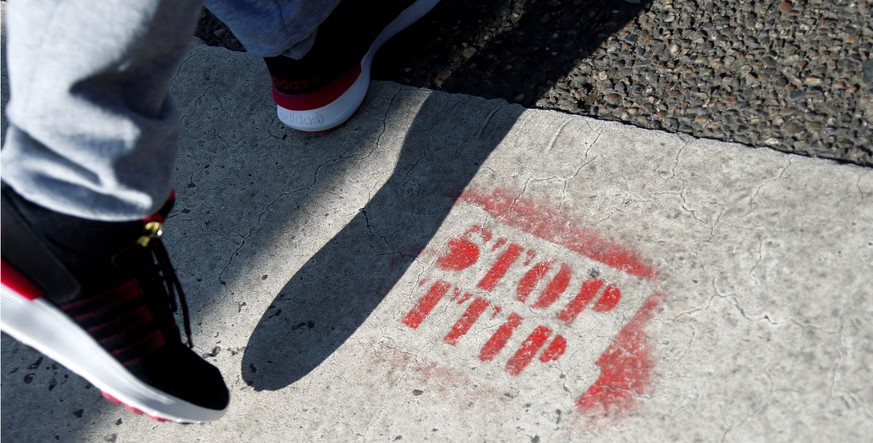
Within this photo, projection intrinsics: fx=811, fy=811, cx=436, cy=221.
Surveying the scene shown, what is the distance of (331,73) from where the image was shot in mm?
2045

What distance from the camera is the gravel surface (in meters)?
1.72

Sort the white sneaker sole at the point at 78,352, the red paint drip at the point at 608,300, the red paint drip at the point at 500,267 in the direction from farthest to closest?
the red paint drip at the point at 500,267 → the red paint drip at the point at 608,300 → the white sneaker sole at the point at 78,352

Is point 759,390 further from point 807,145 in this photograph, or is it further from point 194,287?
point 194,287

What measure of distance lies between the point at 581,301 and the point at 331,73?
34.7 inches

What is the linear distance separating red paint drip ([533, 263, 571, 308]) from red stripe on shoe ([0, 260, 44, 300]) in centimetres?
92

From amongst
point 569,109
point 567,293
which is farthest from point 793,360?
point 569,109

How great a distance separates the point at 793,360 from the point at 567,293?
1.42ft

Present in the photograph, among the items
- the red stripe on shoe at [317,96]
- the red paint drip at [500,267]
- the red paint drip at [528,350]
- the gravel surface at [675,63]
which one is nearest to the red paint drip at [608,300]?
the red paint drip at [528,350]

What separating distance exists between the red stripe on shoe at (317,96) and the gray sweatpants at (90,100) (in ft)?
2.21

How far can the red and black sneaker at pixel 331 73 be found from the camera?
78.8 inches

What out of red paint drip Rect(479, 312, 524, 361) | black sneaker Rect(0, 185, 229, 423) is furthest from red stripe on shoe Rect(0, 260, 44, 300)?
red paint drip Rect(479, 312, 524, 361)

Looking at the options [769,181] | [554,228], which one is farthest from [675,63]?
[554,228]

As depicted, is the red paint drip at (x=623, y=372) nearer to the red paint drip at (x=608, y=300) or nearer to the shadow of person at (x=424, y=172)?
the red paint drip at (x=608, y=300)

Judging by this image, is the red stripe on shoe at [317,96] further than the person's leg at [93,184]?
Yes
